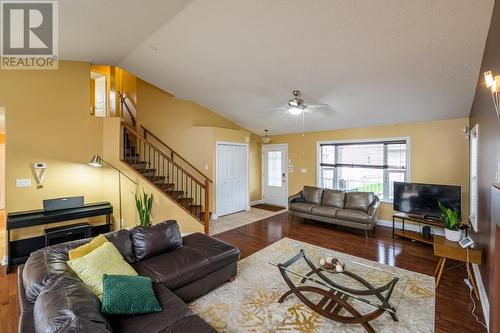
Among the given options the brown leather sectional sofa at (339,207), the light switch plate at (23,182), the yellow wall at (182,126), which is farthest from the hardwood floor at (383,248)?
the light switch plate at (23,182)

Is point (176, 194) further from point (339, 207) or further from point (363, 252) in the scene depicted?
point (363, 252)

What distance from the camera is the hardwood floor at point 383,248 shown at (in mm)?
2496

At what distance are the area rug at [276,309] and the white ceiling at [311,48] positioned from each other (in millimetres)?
2802

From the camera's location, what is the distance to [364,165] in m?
6.17

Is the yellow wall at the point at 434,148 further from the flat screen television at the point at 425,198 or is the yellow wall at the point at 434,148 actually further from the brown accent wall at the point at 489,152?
the brown accent wall at the point at 489,152

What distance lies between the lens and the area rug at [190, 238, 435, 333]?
2281mm

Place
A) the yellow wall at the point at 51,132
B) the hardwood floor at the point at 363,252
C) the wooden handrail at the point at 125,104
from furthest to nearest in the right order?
the wooden handrail at the point at 125,104 < the yellow wall at the point at 51,132 < the hardwood floor at the point at 363,252

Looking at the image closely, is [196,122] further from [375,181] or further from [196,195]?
[375,181]

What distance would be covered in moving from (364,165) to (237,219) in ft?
12.0

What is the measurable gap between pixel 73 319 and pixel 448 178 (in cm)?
637

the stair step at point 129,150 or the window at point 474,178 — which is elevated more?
the stair step at point 129,150

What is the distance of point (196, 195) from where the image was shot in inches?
235

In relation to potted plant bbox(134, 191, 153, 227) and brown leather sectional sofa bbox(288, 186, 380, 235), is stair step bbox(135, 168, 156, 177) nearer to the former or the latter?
potted plant bbox(134, 191, 153, 227)

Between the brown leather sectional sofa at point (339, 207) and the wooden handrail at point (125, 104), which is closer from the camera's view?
the brown leather sectional sofa at point (339, 207)
